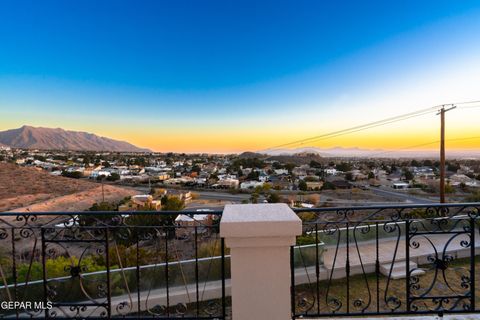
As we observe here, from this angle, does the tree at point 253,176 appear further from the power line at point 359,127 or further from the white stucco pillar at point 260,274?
the white stucco pillar at point 260,274

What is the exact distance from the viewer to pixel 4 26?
12.2 metres

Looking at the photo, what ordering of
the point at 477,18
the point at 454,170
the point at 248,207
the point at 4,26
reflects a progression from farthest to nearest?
the point at 454,170, the point at 4,26, the point at 477,18, the point at 248,207

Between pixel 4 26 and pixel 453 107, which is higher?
pixel 4 26

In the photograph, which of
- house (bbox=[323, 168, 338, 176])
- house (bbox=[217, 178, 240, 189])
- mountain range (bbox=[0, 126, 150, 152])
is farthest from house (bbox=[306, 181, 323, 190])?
mountain range (bbox=[0, 126, 150, 152])

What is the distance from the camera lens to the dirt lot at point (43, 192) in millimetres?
20375

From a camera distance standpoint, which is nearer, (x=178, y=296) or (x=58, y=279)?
(x=58, y=279)

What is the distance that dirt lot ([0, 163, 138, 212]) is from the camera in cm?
2038

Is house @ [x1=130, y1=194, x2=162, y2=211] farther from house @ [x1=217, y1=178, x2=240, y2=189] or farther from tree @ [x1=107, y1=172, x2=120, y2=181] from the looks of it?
tree @ [x1=107, y1=172, x2=120, y2=181]

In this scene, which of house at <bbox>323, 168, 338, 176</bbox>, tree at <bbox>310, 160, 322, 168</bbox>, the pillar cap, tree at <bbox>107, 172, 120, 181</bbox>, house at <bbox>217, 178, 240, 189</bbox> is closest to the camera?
the pillar cap

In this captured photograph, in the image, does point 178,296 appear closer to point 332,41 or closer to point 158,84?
point 332,41

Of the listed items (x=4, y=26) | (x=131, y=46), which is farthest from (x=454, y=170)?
(x=4, y=26)

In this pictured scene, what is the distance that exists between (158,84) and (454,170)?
42229 millimetres

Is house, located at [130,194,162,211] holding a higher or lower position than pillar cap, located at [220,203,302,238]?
lower

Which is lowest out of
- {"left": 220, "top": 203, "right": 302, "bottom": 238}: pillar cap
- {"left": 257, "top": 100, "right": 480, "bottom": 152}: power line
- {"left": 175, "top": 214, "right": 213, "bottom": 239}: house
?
{"left": 175, "top": 214, "right": 213, "bottom": 239}: house
